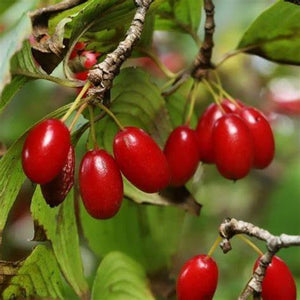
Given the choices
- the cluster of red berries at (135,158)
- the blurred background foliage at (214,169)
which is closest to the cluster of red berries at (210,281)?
the cluster of red berries at (135,158)

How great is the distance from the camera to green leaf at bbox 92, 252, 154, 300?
1.51m

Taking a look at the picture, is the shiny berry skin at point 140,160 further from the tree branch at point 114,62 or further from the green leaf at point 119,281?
the green leaf at point 119,281

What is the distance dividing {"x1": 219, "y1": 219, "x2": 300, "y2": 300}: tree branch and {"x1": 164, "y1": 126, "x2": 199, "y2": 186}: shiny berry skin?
0.27 m

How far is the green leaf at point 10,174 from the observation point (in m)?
1.25

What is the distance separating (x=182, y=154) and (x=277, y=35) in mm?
367

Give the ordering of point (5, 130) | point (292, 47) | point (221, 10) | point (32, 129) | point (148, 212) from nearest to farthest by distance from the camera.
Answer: point (32, 129) < point (292, 47) < point (148, 212) < point (5, 130) < point (221, 10)

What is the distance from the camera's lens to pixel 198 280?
1254 mm

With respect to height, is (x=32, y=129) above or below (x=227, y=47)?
above

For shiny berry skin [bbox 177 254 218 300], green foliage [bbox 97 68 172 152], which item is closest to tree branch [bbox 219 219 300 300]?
shiny berry skin [bbox 177 254 218 300]

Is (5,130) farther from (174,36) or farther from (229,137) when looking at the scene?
(229,137)

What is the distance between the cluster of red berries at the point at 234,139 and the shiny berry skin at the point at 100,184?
27cm

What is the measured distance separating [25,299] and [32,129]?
1.27ft

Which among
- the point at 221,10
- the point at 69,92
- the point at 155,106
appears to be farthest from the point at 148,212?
the point at 221,10

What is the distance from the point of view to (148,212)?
1.84 m
